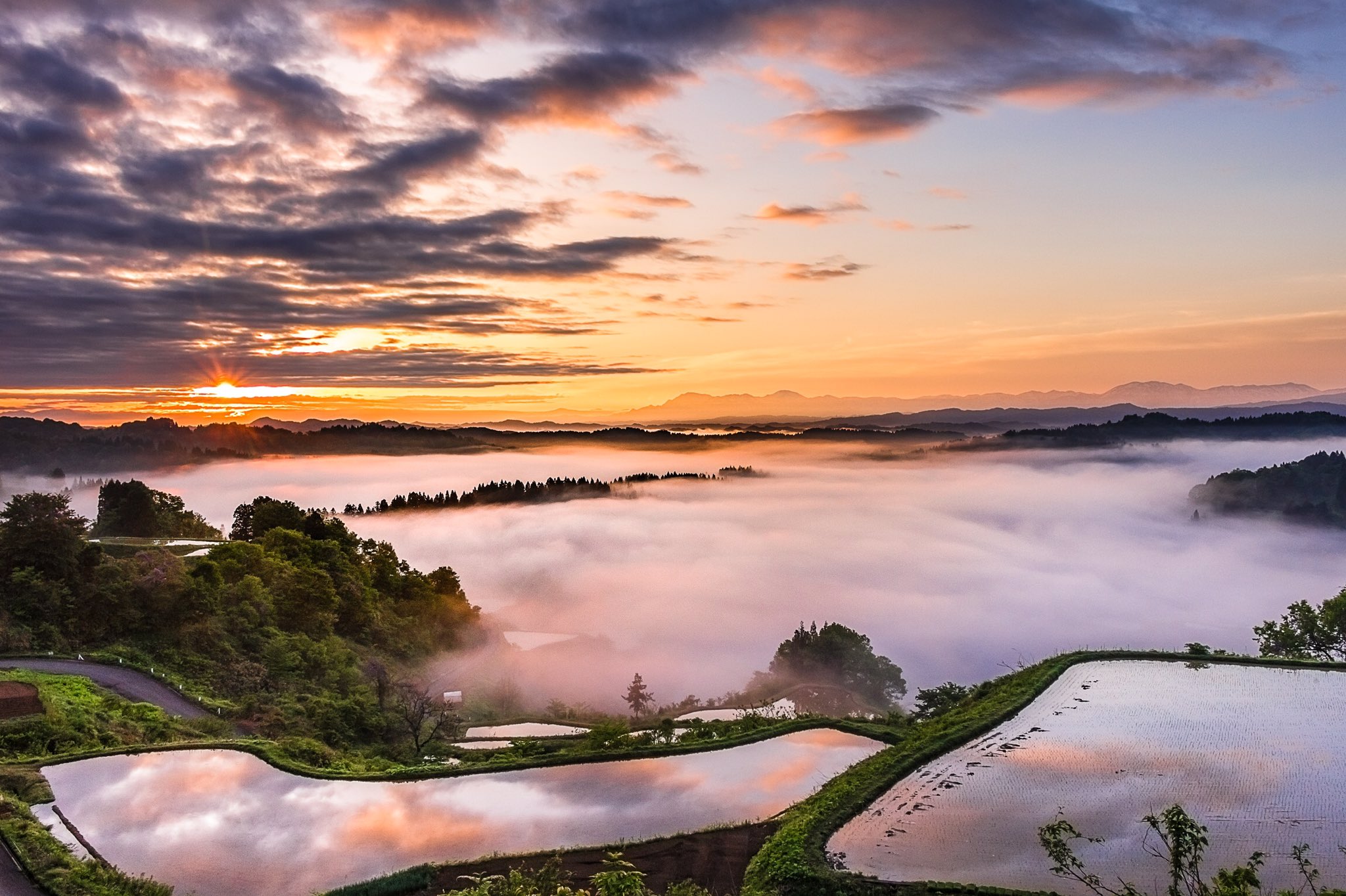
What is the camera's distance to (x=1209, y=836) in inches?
744

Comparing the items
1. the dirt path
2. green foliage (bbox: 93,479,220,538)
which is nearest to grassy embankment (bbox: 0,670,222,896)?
Result: the dirt path

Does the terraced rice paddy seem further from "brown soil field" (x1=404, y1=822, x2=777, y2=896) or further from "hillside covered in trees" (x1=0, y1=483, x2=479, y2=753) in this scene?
"hillside covered in trees" (x1=0, y1=483, x2=479, y2=753)

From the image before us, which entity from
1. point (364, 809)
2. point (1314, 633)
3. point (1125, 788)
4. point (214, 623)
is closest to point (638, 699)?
point (214, 623)

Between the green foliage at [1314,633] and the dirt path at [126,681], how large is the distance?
59.2m

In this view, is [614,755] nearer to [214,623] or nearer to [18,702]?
[18,702]

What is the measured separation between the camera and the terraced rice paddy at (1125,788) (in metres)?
18.4

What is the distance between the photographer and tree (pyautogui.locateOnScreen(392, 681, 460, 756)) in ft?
123

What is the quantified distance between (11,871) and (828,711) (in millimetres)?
65544

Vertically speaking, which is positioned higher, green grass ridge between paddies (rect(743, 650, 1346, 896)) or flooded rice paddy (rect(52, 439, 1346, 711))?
green grass ridge between paddies (rect(743, 650, 1346, 896))

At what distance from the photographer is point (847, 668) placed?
81188 mm

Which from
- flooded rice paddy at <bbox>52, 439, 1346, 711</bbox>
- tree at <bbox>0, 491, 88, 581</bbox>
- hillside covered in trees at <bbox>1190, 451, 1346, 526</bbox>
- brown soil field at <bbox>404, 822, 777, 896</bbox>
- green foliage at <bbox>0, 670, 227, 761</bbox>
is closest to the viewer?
brown soil field at <bbox>404, 822, 777, 896</bbox>

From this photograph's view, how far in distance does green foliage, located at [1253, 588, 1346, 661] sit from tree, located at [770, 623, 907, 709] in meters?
34.4

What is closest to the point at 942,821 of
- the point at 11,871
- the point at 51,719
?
the point at 11,871

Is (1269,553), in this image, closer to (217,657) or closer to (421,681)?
(421,681)
